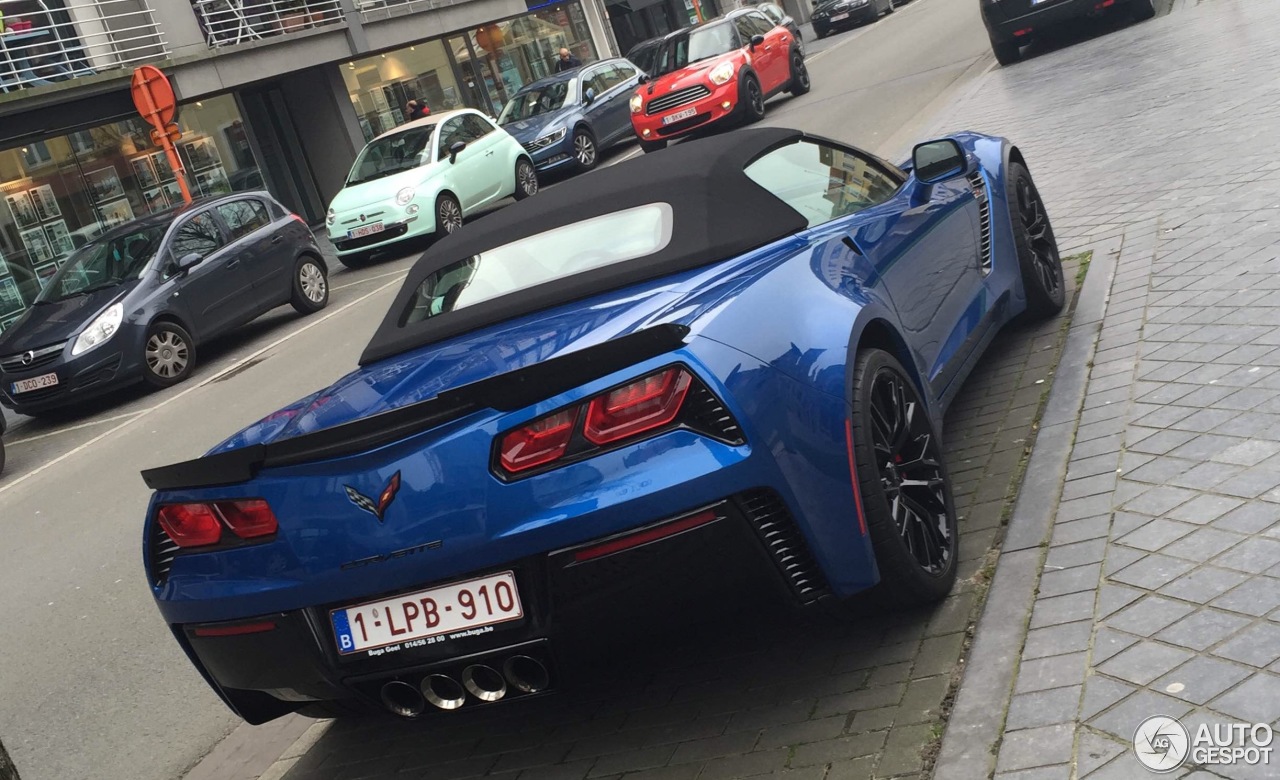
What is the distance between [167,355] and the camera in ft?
45.1

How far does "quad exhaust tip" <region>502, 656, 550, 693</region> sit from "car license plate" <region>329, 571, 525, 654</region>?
0.16 meters

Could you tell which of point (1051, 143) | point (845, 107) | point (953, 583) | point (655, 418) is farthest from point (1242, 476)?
point (845, 107)

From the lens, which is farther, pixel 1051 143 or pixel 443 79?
pixel 443 79

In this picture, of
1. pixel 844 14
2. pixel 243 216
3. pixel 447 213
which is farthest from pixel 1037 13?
pixel 844 14

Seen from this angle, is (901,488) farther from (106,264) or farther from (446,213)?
(446,213)

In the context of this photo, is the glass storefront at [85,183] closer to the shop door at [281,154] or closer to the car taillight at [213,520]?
the shop door at [281,154]

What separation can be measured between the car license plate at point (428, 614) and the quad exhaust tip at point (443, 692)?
144 millimetres

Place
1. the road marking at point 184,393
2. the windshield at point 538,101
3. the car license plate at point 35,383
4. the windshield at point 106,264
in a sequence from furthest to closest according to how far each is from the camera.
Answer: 1. the windshield at point 538,101
2. the windshield at point 106,264
3. the car license plate at point 35,383
4. the road marking at point 184,393

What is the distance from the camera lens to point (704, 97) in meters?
21.6

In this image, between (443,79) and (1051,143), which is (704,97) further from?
(443,79)

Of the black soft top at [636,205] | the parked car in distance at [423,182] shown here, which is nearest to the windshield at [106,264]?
the parked car in distance at [423,182]

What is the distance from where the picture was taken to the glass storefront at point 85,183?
21203mm

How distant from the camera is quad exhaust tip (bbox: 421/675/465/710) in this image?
3.51 meters

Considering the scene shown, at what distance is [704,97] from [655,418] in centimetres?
1892
